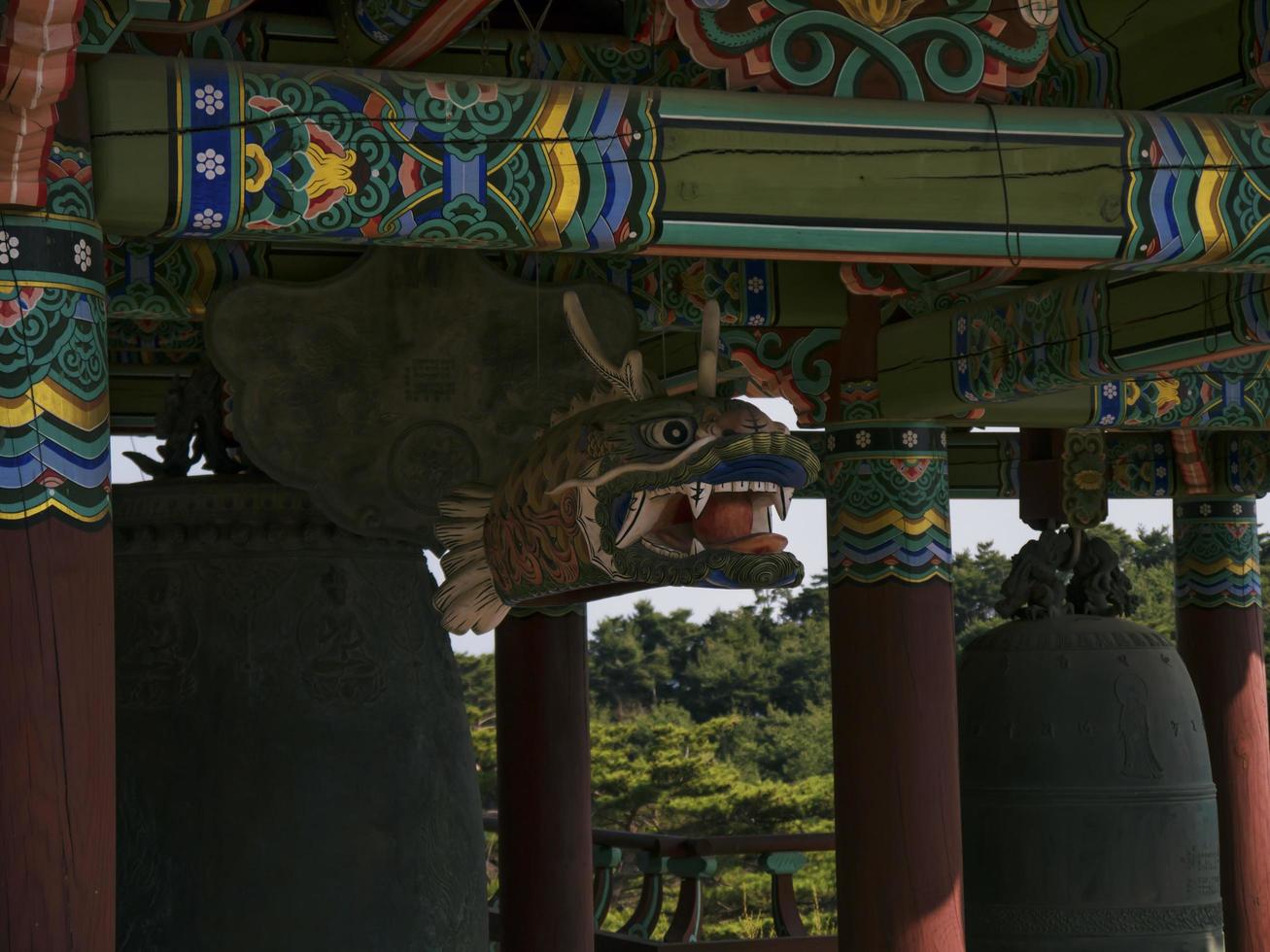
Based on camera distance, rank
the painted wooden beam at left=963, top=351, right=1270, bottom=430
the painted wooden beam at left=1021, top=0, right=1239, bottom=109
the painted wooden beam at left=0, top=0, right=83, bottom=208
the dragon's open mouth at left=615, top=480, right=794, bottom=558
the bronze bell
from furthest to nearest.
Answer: the painted wooden beam at left=963, top=351, right=1270, bottom=430 → the bronze bell → the painted wooden beam at left=1021, top=0, right=1239, bottom=109 → the dragon's open mouth at left=615, top=480, right=794, bottom=558 → the painted wooden beam at left=0, top=0, right=83, bottom=208

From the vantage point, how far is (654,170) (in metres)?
3.81

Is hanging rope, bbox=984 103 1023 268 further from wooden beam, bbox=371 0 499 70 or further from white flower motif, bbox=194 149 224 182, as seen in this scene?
white flower motif, bbox=194 149 224 182

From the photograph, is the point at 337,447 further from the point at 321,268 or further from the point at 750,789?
the point at 750,789

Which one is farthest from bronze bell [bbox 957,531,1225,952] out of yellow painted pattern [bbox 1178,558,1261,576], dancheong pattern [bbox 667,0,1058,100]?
yellow painted pattern [bbox 1178,558,1261,576]

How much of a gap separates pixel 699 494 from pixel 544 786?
3496 millimetres

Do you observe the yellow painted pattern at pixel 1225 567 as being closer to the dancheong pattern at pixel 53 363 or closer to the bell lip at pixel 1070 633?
the bell lip at pixel 1070 633

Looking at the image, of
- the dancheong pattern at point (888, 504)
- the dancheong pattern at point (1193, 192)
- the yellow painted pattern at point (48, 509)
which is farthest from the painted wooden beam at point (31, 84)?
the dancheong pattern at point (888, 504)

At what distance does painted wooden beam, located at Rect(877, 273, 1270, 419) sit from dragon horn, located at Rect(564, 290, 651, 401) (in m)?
1.72

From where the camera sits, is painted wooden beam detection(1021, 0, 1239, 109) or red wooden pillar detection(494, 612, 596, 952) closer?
painted wooden beam detection(1021, 0, 1239, 109)

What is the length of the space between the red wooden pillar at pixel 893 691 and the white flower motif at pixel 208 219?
2668 millimetres

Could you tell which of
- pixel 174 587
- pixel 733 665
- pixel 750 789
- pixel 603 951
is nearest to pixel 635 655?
pixel 733 665

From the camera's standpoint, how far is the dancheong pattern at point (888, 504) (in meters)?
5.79

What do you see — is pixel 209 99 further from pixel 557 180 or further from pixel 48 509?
pixel 48 509

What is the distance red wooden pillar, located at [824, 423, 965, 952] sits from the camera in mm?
5586
